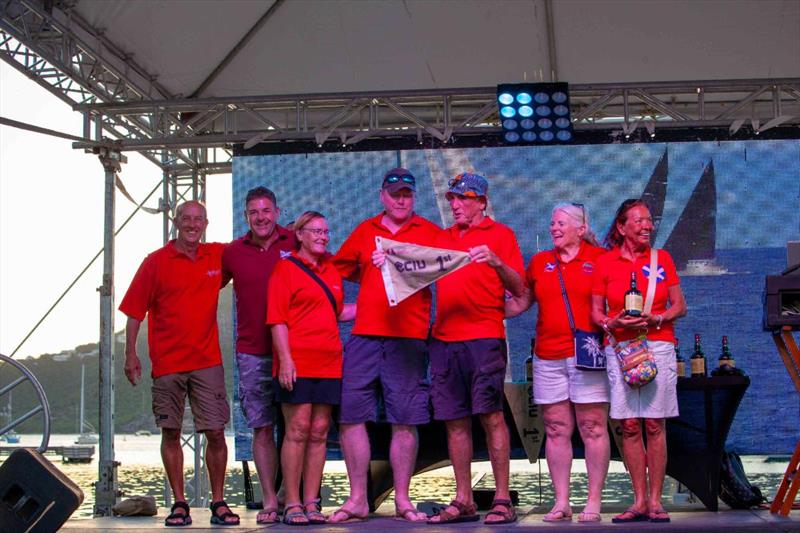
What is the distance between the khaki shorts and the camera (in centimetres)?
534

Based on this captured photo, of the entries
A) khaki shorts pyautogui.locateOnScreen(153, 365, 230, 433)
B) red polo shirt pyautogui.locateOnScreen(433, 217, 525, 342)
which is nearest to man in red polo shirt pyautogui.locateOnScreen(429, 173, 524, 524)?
red polo shirt pyautogui.locateOnScreen(433, 217, 525, 342)

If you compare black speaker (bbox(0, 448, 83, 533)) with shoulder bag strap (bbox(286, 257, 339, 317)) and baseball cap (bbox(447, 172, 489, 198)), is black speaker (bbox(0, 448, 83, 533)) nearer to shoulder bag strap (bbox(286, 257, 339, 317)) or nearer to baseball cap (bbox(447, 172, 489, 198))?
shoulder bag strap (bbox(286, 257, 339, 317))

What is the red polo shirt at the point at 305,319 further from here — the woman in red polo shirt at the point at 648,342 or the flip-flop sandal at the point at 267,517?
the woman in red polo shirt at the point at 648,342

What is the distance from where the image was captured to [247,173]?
8.90 meters

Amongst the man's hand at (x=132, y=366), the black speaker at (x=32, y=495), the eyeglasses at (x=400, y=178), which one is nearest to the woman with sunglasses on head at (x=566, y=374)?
the eyeglasses at (x=400, y=178)

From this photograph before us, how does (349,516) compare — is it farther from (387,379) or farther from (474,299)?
(474,299)

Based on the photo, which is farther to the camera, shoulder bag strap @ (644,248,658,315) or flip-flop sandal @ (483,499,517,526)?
shoulder bag strap @ (644,248,658,315)

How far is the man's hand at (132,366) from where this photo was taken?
538cm

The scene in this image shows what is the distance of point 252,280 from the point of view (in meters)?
5.45

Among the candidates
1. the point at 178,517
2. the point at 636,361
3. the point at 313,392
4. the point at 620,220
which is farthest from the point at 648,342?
the point at 178,517

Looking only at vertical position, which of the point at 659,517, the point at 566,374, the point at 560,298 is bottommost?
the point at 659,517

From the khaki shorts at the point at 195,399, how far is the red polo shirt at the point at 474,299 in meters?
1.17

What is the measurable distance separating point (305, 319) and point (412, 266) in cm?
58

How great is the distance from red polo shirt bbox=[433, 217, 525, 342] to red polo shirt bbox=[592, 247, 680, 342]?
1.28 ft
